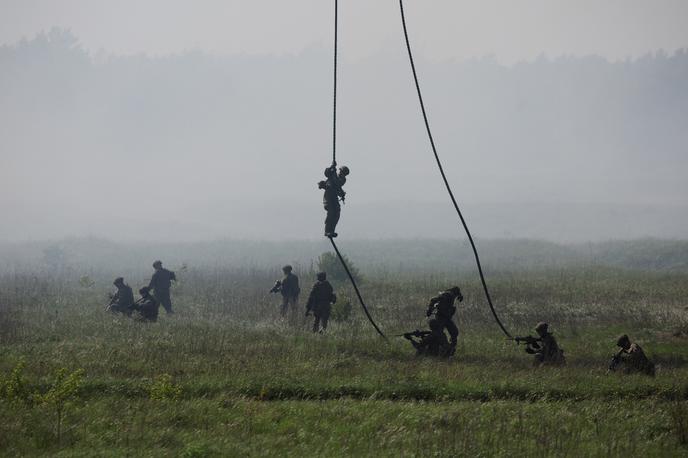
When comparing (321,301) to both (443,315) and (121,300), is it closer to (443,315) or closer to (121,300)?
(443,315)

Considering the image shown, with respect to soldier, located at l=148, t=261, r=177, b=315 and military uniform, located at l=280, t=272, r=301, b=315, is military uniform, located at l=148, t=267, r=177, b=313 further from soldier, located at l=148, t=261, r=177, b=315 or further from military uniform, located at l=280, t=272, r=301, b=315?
military uniform, located at l=280, t=272, r=301, b=315

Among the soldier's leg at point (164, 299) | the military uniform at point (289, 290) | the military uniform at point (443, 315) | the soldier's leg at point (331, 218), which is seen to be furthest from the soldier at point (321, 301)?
the soldier's leg at point (164, 299)

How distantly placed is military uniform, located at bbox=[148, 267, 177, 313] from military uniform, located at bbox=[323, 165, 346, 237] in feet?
24.7

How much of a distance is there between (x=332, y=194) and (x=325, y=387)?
6650 millimetres

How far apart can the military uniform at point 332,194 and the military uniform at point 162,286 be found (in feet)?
24.7

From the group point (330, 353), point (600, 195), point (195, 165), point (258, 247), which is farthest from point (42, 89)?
point (330, 353)

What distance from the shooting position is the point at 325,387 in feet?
41.0

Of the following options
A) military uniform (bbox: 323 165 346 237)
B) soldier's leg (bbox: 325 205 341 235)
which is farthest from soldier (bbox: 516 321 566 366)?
soldier's leg (bbox: 325 205 341 235)

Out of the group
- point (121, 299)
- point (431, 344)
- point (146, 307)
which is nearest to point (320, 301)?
point (431, 344)

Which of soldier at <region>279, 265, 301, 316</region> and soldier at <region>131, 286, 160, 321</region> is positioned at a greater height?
soldier at <region>279, 265, 301, 316</region>

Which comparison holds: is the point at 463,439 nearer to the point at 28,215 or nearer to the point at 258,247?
the point at 258,247

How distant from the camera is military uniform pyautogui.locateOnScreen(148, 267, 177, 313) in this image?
75.9 feet

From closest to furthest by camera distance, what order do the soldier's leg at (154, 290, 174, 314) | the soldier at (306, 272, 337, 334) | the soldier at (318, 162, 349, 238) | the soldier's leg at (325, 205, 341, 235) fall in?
the soldier at (318, 162, 349, 238)
the soldier's leg at (325, 205, 341, 235)
the soldier at (306, 272, 337, 334)
the soldier's leg at (154, 290, 174, 314)

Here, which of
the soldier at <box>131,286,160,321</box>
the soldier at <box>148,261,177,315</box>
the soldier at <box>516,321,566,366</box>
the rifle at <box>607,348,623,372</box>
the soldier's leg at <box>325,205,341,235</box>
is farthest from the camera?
the soldier at <box>148,261,177,315</box>
